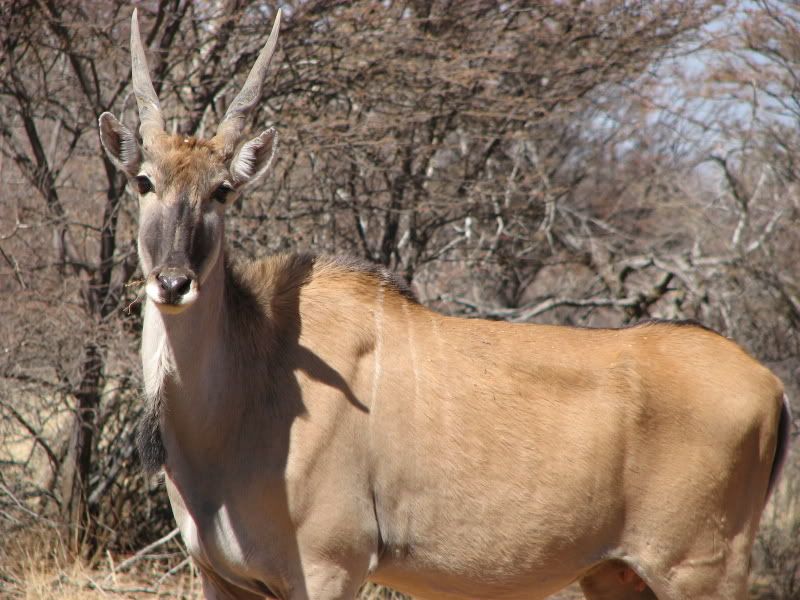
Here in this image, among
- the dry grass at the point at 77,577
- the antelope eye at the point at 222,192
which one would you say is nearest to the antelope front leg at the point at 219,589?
the antelope eye at the point at 222,192

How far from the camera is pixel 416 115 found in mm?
6965

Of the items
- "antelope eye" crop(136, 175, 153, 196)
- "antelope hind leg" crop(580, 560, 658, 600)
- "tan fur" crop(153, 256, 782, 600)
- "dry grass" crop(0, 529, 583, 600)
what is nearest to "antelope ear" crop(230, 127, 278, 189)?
"antelope eye" crop(136, 175, 153, 196)

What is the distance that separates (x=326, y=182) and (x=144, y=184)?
11.9 ft

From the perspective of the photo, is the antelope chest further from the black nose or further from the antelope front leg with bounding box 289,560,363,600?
the black nose

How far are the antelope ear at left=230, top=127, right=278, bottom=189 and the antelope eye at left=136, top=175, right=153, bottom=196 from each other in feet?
1.03

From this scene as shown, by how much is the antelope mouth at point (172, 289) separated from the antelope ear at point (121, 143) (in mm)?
581

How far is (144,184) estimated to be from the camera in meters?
3.89

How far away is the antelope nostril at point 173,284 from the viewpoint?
352 centimetres

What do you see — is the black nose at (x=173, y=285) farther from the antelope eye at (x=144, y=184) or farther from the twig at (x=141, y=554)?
the twig at (x=141, y=554)

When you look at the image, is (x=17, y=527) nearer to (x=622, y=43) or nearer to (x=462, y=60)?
(x=462, y=60)

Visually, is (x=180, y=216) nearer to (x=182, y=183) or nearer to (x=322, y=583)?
(x=182, y=183)

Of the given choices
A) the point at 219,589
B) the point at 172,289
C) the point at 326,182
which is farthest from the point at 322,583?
the point at 326,182

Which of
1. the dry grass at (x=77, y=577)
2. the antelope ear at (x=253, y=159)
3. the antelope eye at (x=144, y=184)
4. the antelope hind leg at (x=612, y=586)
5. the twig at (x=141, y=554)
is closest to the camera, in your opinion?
the antelope eye at (x=144, y=184)

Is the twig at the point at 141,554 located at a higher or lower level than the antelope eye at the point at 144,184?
lower
